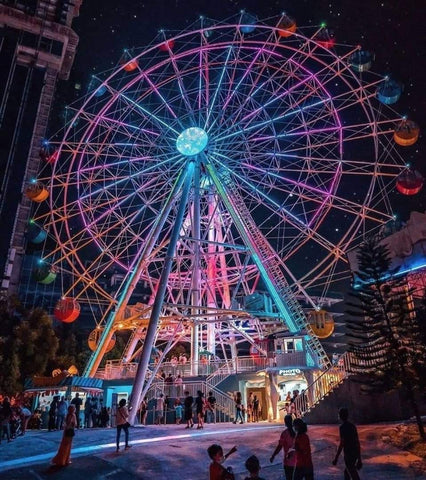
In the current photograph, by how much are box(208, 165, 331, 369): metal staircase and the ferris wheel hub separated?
126 cm

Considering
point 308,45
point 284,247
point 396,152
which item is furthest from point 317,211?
point 308,45

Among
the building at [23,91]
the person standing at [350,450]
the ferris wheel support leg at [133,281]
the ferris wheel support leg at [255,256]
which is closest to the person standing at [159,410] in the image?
the ferris wheel support leg at [133,281]

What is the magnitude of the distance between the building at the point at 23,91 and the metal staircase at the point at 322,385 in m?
36.5

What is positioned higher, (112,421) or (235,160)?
(235,160)

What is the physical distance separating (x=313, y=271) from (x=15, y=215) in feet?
117

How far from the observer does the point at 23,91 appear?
53.0 metres

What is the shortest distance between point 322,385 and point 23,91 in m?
48.6

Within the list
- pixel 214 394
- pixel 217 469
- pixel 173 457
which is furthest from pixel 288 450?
pixel 214 394

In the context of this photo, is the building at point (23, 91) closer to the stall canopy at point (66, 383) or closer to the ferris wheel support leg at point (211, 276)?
the stall canopy at point (66, 383)

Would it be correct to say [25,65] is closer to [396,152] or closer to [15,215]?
[15,215]

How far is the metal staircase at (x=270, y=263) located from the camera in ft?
81.1

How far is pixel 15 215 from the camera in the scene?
48750 mm

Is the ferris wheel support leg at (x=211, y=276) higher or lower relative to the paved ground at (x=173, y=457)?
higher

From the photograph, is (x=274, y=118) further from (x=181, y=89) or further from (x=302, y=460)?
(x=302, y=460)
